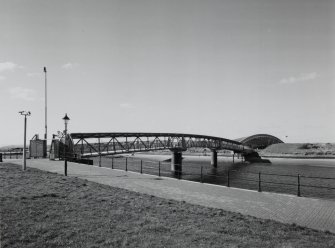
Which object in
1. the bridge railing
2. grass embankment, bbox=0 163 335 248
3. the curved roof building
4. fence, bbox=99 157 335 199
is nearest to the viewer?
grass embankment, bbox=0 163 335 248

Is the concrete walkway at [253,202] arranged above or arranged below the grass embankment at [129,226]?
below

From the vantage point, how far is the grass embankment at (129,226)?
6.43m

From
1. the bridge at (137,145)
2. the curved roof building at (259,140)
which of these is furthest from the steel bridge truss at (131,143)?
the curved roof building at (259,140)

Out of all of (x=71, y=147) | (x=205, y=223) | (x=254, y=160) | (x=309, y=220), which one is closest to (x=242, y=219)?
(x=205, y=223)

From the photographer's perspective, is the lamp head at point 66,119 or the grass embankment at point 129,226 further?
the lamp head at point 66,119

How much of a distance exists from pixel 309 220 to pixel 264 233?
2623 mm

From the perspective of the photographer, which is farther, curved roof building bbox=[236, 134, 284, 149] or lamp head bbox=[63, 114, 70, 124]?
curved roof building bbox=[236, 134, 284, 149]

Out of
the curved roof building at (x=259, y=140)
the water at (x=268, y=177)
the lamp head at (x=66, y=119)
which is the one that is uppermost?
the lamp head at (x=66, y=119)

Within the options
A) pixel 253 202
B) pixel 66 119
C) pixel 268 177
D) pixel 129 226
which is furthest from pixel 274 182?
pixel 268 177

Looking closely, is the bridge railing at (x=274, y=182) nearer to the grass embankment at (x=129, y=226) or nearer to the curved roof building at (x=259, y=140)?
the grass embankment at (x=129, y=226)

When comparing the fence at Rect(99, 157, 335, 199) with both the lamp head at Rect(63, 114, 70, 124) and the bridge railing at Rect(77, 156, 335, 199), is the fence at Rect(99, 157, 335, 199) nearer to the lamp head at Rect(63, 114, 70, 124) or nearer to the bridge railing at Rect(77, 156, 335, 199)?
the bridge railing at Rect(77, 156, 335, 199)

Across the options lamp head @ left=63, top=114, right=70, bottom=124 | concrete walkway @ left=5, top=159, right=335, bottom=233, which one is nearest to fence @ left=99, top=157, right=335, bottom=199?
concrete walkway @ left=5, top=159, right=335, bottom=233

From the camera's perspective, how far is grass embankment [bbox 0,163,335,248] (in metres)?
6.43

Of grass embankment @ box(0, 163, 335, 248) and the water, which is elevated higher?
grass embankment @ box(0, 163, 335, 248)
